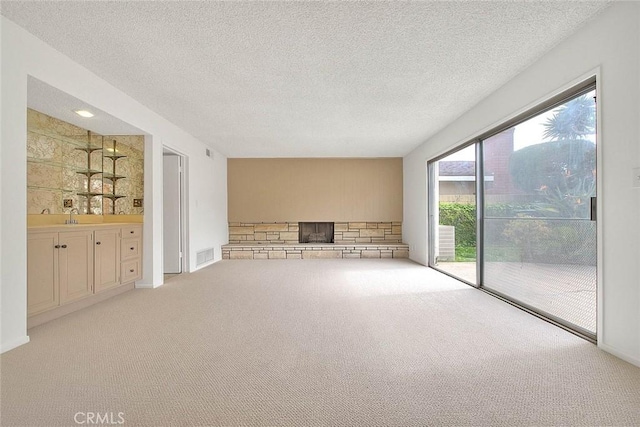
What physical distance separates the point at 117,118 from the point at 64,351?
101 inches

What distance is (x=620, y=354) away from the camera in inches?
83.9

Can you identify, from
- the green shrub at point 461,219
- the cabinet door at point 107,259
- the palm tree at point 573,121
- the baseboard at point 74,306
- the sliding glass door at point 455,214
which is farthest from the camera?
the sliding glass door at point 455,214

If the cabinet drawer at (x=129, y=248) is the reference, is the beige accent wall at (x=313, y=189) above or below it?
above

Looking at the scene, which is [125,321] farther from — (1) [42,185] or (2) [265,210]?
(2) [265,210]

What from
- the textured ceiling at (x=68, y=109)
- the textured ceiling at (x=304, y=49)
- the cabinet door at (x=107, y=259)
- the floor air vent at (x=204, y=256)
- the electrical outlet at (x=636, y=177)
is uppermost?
the textured ceiling at (x=304, y=49)

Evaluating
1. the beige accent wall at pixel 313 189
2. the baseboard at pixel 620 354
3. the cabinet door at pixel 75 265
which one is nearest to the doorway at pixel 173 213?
the cabinet door at pixel 75 265

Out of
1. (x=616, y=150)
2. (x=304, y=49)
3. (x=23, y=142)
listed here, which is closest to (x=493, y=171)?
(x=616, y=150)

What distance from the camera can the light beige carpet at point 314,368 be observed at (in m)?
1.54

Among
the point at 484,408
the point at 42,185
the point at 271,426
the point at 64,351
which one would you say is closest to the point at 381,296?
the point at 484,408

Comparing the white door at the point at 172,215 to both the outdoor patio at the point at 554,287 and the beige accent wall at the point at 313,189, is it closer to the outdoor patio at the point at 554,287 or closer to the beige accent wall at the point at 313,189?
the beige accent wall at the point at 313,189

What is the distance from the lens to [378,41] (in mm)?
2578

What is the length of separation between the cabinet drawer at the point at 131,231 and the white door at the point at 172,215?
1230 millimetres

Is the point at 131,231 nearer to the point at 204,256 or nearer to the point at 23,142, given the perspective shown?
the point at 23,142

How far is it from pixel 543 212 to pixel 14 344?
4588 mm
